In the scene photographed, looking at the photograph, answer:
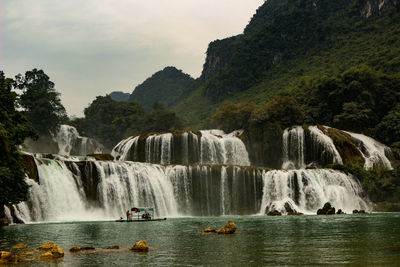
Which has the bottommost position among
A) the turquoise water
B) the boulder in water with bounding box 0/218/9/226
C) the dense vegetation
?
the turquoise water

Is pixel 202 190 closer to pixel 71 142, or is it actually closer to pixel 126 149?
pixel 126 149

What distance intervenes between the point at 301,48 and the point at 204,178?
3132 inches

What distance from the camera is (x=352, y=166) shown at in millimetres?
54094

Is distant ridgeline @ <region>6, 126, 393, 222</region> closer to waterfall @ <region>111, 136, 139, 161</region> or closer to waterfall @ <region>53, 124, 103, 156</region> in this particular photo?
waterfall @ <region>111, 136, 139, 161</region>

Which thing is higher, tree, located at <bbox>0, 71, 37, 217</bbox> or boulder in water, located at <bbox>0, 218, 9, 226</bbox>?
tree, located at <bbox>0, 71, 37, 217</bbox>

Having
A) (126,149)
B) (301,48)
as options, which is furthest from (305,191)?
(301,48)

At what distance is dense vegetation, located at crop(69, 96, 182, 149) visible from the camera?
87125 millimetres

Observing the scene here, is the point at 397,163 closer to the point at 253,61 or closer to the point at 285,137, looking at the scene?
the point at 285,137

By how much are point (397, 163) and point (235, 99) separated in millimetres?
57823

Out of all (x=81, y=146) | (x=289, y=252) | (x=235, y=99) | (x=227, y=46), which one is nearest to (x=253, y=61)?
(x=235, y=99)

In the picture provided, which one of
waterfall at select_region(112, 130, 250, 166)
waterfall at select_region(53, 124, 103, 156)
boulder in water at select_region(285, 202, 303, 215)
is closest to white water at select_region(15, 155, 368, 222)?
boulder in water at select_region(285, 202, 303, 215)

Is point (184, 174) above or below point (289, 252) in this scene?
above

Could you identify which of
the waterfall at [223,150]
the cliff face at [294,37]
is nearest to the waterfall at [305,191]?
the waterfall at [223,150]

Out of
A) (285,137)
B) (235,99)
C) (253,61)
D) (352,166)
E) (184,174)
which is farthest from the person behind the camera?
(253,61)
